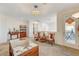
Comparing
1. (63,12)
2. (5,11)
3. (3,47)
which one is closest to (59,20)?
(63,12)

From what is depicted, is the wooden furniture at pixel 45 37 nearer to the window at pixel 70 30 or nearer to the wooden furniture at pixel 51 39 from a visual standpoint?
the wooden furniture at pixel 51 39

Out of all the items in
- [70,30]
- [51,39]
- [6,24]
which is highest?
[6,24]

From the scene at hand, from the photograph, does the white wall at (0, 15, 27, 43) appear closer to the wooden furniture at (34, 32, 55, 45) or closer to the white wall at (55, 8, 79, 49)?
the wooden furniture at (34, 32, 55, 45)

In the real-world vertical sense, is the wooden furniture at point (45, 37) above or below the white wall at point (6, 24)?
below

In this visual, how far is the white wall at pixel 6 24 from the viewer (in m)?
2.03

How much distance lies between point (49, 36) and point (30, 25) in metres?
0.52

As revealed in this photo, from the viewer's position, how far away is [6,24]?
207 cm

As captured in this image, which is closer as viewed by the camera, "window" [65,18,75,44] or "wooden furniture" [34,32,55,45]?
"window" [65,18,75,44]

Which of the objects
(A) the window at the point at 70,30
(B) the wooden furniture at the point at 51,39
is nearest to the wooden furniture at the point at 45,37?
(B) the wooden furniture at the point at 51,39

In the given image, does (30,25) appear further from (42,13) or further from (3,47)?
(3,47)

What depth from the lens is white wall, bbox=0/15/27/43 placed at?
2.03 metres

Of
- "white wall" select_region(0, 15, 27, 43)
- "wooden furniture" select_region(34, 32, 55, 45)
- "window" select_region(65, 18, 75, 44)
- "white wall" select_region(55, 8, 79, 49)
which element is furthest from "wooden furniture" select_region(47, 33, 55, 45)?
"white wall" select_region(0, 15, 27, 43)

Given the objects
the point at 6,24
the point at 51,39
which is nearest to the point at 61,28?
the point at 51,39

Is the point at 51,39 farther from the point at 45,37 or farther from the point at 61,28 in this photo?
the point at 61,28
